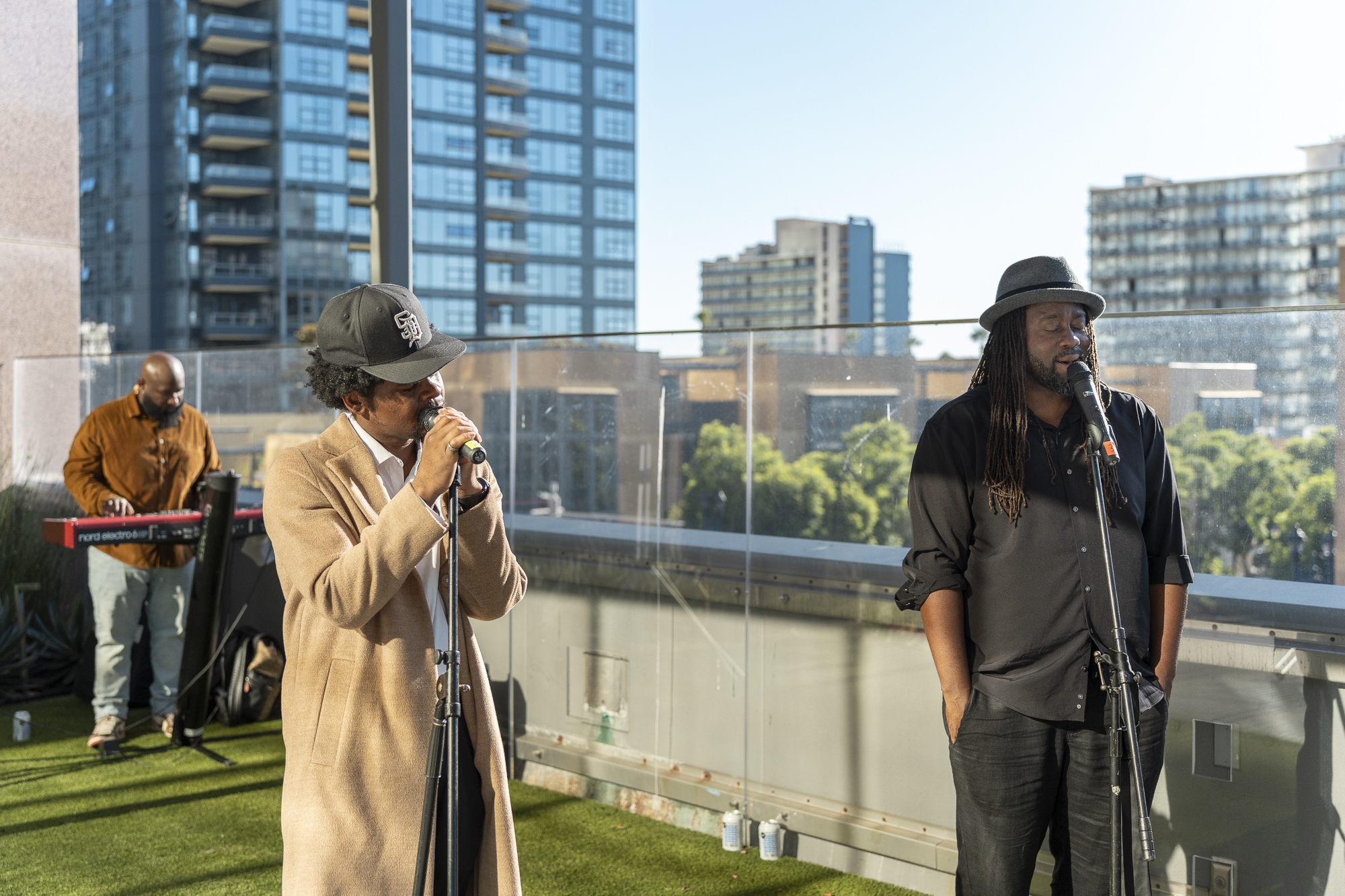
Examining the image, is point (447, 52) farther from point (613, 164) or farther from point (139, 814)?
point (139, 814)

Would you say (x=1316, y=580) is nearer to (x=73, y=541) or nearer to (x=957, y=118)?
(x=73, y=541)

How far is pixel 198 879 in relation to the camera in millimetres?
3535

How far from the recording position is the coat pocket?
1801 mm

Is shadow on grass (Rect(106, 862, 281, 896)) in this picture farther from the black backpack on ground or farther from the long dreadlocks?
the long dreadlocks

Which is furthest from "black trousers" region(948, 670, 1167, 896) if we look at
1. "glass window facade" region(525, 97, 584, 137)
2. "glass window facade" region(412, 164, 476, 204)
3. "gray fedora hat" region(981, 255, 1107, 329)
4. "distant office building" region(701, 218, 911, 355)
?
"distant office building" region(701, 218, 911, 355)

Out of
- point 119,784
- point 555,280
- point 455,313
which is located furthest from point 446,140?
point 119,784

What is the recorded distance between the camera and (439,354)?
1.87 metres

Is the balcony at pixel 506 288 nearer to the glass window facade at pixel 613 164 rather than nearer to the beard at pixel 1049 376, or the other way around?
the glass window facade at pixel 613 164

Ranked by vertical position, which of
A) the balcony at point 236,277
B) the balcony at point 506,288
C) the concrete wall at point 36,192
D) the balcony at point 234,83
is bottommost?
the concrete wall at point 36,192

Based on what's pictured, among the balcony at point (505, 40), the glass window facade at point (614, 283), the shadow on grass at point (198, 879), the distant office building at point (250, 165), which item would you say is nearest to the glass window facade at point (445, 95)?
the distant office building at point (250, 165)

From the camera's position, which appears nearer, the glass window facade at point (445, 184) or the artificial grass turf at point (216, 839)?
the artificial grass turf at point (216, 839)

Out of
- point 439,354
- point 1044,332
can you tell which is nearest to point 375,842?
point 439,354

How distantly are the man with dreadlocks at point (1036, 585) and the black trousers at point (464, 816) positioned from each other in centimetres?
91

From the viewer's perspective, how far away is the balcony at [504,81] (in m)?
96.4
